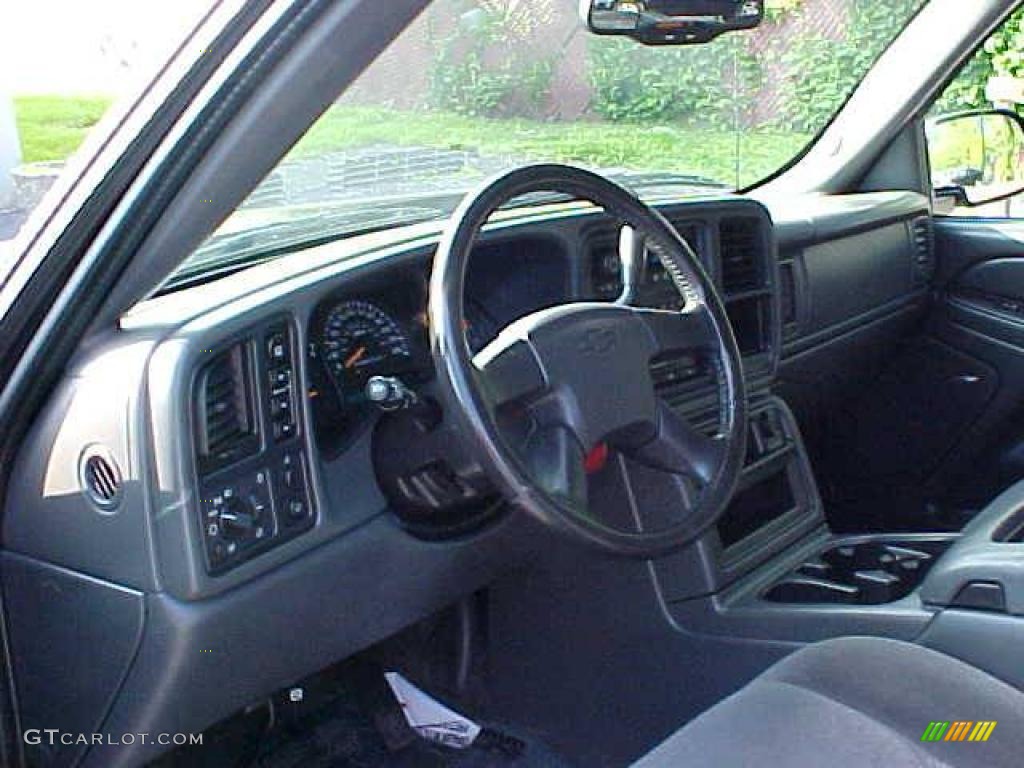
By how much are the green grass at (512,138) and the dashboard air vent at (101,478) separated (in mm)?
389

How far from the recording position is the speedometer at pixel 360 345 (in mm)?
2033

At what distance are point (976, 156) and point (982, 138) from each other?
0.07 meters

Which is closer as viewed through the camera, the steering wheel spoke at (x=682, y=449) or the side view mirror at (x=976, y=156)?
the steering wheel spoke at (x=682, y=449)

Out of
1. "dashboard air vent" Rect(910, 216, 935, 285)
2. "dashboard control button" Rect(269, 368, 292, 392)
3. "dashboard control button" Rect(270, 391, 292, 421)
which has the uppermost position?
"dashboard control button" Rect(269, 368, 292, 392)

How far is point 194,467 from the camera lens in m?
1.74

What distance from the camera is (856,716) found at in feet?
5.45

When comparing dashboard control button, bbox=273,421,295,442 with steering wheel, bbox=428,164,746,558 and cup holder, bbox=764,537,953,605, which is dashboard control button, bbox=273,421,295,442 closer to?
steering wheel, bbox=428,164,746,558

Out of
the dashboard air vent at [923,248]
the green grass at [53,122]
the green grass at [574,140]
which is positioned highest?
the green grass at [53,122]

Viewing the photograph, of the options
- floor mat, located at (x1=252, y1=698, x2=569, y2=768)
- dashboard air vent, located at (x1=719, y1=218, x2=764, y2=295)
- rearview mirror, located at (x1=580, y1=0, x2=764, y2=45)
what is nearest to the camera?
rearview mirror, located at (x1=580, y1=0, x2=764, y2=45)

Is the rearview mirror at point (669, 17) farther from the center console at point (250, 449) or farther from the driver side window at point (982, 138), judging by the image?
the driver side window at point (982, 138)

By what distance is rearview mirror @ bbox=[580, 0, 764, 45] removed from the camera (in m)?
2.07

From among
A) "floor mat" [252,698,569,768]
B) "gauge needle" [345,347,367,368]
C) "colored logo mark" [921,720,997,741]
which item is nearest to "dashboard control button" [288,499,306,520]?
"gauge needle" [345,347,367,368]

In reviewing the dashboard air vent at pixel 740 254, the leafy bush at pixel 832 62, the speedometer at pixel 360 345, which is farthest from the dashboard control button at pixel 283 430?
the leafy bush at pixel 832 62

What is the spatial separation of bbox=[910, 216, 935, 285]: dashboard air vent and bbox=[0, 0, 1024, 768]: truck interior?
81 cm
